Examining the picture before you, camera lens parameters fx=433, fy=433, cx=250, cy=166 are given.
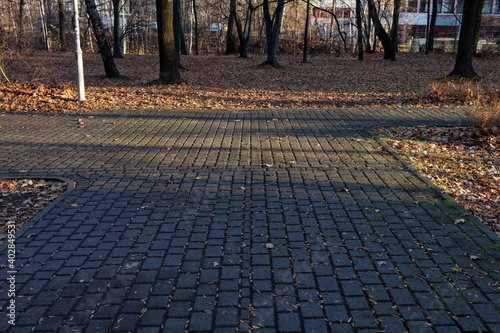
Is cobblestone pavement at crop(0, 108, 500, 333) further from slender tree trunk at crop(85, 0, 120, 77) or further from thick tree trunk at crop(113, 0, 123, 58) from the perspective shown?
thick tree trunk at crop(113, 0, 123, 58)

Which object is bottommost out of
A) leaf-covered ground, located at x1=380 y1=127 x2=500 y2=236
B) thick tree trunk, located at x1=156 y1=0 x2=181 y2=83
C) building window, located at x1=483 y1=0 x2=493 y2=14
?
leaf-covered ground, located at x1=380 y1=127 x2=500 y2=236

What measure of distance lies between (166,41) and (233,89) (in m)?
3.12

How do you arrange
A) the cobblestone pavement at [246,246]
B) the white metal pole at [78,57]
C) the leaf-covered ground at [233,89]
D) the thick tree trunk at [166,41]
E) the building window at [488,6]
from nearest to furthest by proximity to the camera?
the cobblestone pavement at [246,246]
the white metal pole at [78,57]
the leaf-covered ground at [233,89]
the thick tree trunk at [166,41]
the building window at [488,6]

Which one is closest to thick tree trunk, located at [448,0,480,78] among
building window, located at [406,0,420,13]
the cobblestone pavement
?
the cobblestone pavement

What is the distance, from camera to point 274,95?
15711 millimetres

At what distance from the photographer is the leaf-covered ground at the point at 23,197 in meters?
5.57

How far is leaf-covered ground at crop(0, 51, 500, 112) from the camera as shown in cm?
1340

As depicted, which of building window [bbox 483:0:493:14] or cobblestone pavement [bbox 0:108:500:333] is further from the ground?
building window [bbox 483:0:493:14]

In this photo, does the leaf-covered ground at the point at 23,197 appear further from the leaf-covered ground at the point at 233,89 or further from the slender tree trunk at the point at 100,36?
the slender tree trunk at the point at 100,36

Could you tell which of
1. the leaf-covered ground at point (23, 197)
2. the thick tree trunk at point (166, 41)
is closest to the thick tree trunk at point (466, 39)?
the thick tree trunk at point (166, 41)

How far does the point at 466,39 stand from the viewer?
1744 cm

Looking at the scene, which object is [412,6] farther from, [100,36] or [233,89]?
[100,36]

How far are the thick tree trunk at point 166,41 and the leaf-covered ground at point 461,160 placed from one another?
31.6ft

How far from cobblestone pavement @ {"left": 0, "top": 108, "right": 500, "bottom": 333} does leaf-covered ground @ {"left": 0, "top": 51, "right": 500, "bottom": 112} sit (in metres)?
5.27
